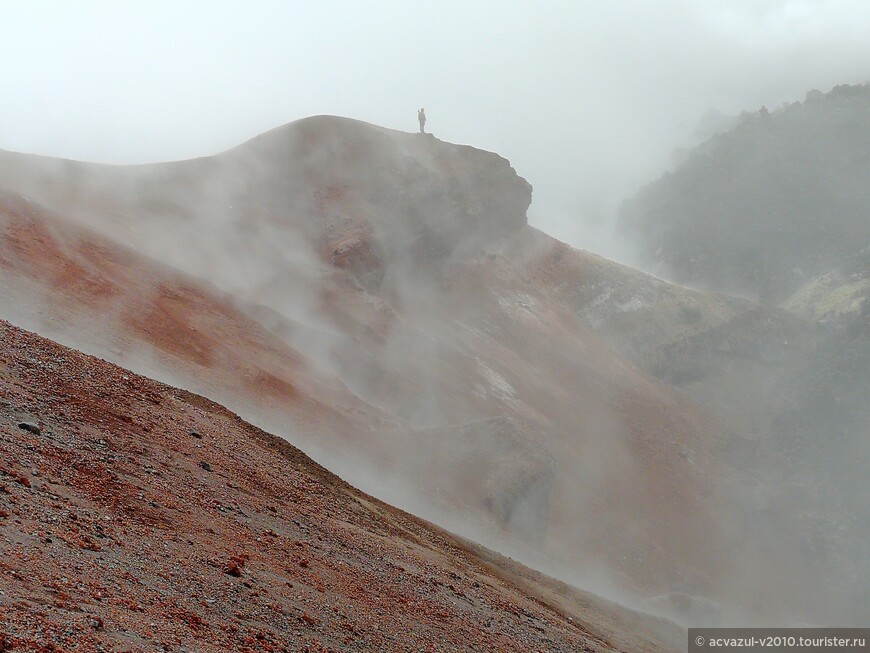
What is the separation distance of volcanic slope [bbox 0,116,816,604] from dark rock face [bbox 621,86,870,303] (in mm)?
22230

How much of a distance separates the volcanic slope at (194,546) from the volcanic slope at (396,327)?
7493mm

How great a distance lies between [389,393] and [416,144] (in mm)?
31260

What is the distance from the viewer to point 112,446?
16578 millimetres

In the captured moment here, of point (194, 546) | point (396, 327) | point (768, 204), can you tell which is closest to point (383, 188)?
point (396, 327)

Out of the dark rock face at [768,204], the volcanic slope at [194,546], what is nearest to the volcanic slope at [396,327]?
the volcanic slope at [194,546]

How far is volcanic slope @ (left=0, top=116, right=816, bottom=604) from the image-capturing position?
106ft

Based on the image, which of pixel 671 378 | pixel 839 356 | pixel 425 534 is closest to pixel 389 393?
pixel 425 534

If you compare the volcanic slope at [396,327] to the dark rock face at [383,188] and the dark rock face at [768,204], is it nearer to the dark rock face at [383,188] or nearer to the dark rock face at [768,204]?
the dark rock face at [383,188]

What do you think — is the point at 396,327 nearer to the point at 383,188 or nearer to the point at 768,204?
the point at 383,188

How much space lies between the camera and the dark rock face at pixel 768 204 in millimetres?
101125

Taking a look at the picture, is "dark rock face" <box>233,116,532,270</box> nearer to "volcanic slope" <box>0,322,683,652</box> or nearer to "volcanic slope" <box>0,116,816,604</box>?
"volcanic slope" <box>0,116,816,604</box>

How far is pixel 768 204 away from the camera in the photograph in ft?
366

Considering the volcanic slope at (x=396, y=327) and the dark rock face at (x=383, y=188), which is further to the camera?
the dark rock face at (x=383, y=188)

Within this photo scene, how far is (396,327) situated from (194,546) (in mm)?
38637
